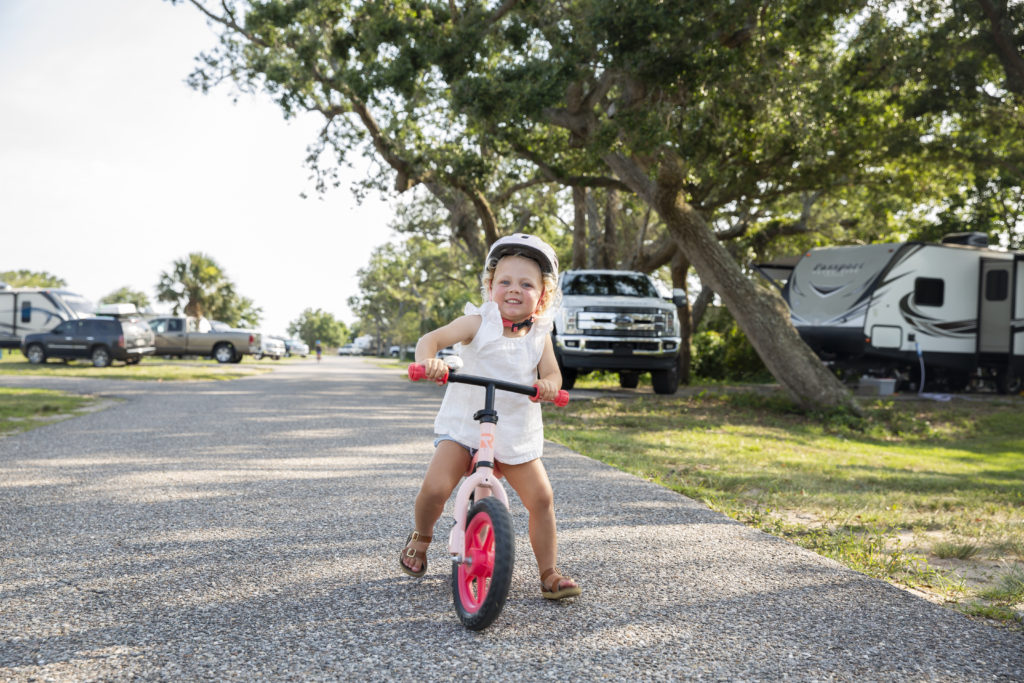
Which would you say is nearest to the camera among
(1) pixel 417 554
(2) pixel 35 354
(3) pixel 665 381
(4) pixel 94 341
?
(1) pixel 417 554

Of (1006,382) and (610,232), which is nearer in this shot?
(1006,382)

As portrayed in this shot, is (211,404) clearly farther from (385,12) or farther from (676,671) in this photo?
(676,671)

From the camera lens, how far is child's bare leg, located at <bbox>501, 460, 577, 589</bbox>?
3.45 meters

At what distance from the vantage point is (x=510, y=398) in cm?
346

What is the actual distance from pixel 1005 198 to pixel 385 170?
68.9 ft

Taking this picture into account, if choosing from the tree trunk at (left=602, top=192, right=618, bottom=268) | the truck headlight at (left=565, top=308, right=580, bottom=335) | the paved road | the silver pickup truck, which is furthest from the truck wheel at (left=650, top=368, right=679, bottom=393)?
the silver pickup truck

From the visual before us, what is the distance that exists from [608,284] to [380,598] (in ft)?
40.4

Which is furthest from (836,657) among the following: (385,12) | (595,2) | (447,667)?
(385,12)

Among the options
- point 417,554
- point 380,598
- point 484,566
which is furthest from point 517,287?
point 380,598

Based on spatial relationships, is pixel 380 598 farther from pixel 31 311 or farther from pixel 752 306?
pixel 31 311

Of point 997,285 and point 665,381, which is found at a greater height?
point 997,285

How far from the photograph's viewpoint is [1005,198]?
28.0 meters

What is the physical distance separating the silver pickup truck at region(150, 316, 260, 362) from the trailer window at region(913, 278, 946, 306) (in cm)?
2506

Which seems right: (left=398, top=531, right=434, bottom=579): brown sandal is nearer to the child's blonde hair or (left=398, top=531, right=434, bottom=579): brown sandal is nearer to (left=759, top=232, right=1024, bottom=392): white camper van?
the child's blonde hair
